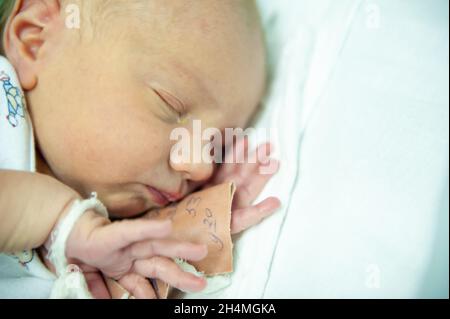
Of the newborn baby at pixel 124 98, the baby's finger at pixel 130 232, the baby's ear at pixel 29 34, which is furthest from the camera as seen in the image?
the baby's ear at pixel 29 34

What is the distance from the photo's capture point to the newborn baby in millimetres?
839

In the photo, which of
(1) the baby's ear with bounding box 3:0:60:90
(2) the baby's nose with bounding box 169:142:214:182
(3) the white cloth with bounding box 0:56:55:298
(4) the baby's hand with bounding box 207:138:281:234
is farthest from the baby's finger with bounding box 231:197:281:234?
(1) the baby's ear with bounding box 3:0:60:90

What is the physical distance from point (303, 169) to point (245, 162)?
6.7 inches

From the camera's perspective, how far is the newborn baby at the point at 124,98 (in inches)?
33.0

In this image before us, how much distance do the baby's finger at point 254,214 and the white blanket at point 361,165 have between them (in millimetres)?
19

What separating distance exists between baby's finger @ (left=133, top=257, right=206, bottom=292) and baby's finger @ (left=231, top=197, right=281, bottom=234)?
150 millimetres

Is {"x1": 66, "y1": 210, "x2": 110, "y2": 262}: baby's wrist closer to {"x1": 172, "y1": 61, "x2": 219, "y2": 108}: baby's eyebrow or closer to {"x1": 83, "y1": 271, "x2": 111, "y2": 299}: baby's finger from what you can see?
{"x1": 83, "y1": 271, "x2": 111, "y2": 299}: baby's finger

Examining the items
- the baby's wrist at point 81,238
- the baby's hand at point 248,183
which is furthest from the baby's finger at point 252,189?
the baby's wrist at point 81,238

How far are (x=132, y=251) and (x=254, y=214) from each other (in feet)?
0.89

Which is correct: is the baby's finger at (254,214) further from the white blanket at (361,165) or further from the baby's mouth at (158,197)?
the baby's mouth at (158,197)

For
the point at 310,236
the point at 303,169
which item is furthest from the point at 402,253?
the point at 303,169

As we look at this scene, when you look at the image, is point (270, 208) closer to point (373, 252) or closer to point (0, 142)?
point (373, 252)

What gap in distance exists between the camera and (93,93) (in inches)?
34.8

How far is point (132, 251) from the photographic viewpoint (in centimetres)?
82
